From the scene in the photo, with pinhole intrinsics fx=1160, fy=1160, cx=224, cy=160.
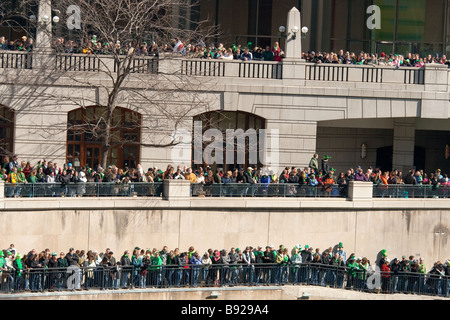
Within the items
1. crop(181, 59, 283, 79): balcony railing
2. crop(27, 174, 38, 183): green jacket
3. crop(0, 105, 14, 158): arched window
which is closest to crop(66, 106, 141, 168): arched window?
crop(0, 105, 14, 158): arched window

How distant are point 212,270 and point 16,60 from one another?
10479 millimetres

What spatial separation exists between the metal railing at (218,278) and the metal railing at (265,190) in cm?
312

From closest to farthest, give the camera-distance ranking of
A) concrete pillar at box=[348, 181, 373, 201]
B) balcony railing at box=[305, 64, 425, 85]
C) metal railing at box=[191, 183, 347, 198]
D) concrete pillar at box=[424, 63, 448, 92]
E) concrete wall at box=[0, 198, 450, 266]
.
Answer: concrete wall at box=[0, 198, 450, 266] → metal railing at box=[191, 183, 347, 198] → concrete pillar at box=[348, 181, 373, 201] → balcony railing at box=[305, 64, 425, 85] → concrete pillar at box=[424, 63, 448, 92]

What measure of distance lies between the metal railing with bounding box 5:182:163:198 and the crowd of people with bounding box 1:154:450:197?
0.04 metres

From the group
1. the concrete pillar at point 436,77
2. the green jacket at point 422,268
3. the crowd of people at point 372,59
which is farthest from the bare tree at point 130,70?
the green jacket at point 422,268

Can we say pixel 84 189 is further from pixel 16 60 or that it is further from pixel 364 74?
pixel 364 74

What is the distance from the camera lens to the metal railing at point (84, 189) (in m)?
34.9

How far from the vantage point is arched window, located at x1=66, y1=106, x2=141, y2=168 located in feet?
130

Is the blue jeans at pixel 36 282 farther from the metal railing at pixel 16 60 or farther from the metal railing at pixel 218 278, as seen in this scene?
the metal railing at pixel 16 60

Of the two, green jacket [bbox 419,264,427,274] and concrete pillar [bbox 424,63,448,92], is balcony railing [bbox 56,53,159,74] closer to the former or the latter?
concrete pillar [bbox 424,63,448,92]

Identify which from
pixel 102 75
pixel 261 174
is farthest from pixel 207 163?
pixel 102 75

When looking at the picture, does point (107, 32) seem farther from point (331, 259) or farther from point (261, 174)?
point (331, 259)
